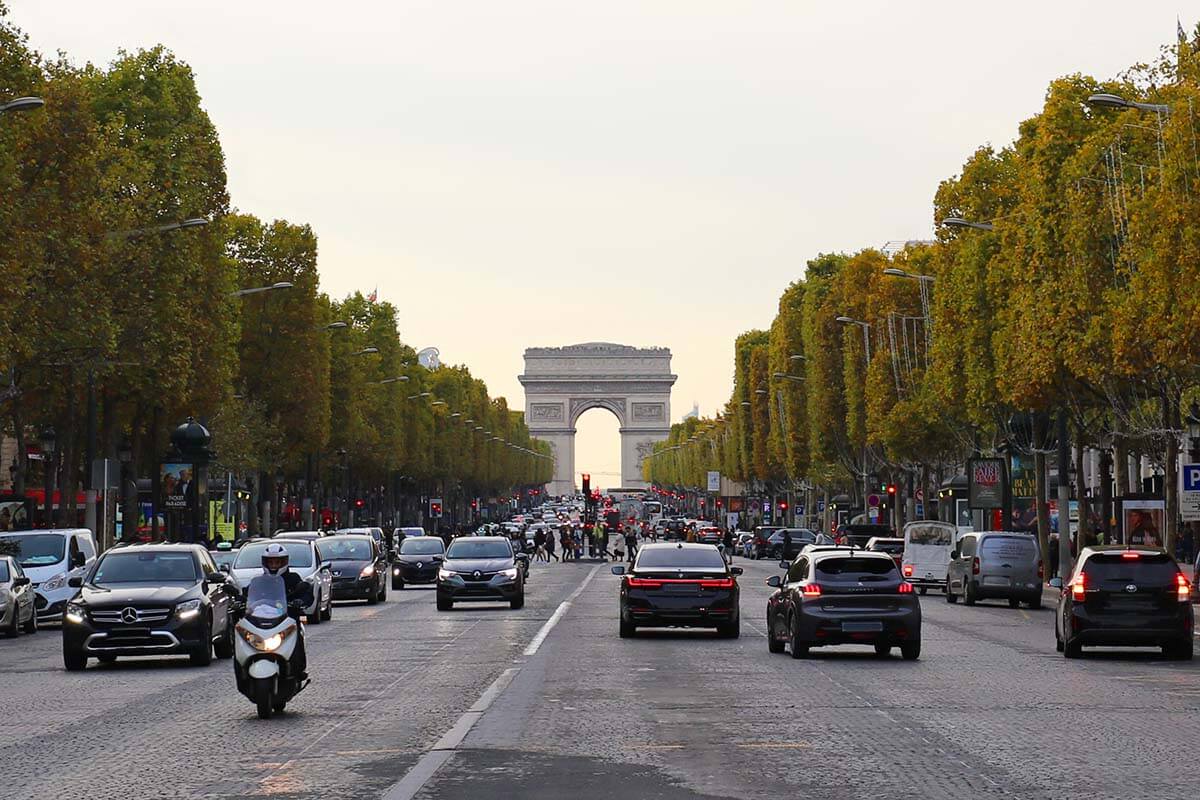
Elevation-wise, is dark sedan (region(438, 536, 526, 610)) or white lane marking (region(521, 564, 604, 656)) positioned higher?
dark sedan (region(438, 536, 526, 610))

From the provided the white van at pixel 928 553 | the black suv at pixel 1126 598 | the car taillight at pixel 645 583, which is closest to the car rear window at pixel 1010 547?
the white van at pixel 928 553

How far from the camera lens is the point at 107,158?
5262cm

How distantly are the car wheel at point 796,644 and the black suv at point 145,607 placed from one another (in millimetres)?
7548

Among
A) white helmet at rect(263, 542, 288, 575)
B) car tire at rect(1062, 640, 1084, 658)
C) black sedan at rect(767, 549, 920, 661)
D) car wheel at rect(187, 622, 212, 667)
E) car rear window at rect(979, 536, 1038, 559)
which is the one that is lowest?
car tire at rect(1062, 640, 1084, 658)

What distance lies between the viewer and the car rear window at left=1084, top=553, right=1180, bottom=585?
2873cm

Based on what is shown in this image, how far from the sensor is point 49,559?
41.8m

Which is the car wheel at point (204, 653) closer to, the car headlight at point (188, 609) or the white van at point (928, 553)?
the car headlight at point (188, 609)

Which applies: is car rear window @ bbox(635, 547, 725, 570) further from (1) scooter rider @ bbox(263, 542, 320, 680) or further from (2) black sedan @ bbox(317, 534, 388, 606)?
(2) black sedan @ bbox(317, 534, 388, 606)

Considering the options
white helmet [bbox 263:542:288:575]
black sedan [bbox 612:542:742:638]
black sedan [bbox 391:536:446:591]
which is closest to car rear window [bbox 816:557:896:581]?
black sedan [bbox 612:542:742:638]

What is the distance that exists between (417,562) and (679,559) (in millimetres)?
33160

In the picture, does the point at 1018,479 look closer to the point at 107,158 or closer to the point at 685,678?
the point at 107,158

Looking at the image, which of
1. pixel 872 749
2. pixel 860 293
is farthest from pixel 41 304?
pixel 860 293

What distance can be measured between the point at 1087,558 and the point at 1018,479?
5006 cm

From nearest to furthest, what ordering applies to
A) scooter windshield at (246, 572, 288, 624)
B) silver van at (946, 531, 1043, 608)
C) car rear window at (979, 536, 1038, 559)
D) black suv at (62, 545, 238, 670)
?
scooter windshield at (246, 572, 288, 624) → black suv at (62, 545, 238, 670) → car rear window at (979, 536, 1038, 559) → silver van at (946, 531, 1043, 608)
